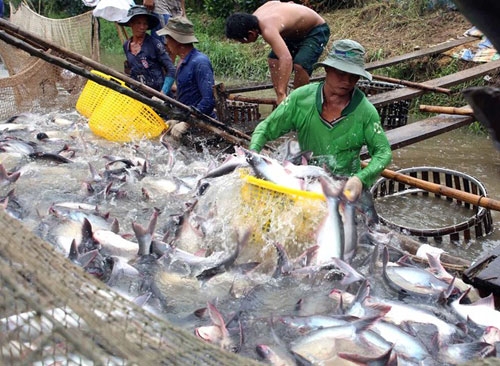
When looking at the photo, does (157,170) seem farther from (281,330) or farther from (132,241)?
(281,330)

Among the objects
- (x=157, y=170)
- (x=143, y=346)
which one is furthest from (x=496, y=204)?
(x=143, y=346)

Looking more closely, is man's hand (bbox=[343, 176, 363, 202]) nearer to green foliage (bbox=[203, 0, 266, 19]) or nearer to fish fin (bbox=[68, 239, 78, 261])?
fish fin (bbox=[68, 239, 78, 261])

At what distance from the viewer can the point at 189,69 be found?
665 cm

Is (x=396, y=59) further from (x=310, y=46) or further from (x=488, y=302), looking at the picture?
(x=488, y=302)

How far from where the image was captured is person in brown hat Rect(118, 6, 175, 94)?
762cm

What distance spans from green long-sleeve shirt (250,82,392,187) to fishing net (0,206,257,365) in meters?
2.92

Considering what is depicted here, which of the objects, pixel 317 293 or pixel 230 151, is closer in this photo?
pixel 317 293

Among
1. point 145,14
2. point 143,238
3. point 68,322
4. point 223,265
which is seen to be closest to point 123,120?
point 145,14

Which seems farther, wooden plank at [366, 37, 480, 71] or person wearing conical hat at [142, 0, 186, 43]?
wooden plank at [366, 37, 480, 71]

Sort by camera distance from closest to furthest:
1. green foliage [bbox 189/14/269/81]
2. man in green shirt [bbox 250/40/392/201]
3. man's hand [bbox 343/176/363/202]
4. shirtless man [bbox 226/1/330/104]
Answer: man's hand [bbox 343/176/363/202], man in green shirt [bbox 250/40/392/201], shirtless man [bbox 226/1/330/104], green foliage [bbox 189/14/269/81]

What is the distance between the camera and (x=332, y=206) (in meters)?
3.54

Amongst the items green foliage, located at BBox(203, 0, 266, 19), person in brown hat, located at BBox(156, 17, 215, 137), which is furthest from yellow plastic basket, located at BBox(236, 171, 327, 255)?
green foliage, located at BBox(203, 0, 266, 19)

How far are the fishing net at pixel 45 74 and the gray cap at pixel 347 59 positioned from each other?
16.0 feet

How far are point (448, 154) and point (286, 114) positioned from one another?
502 centimetres
